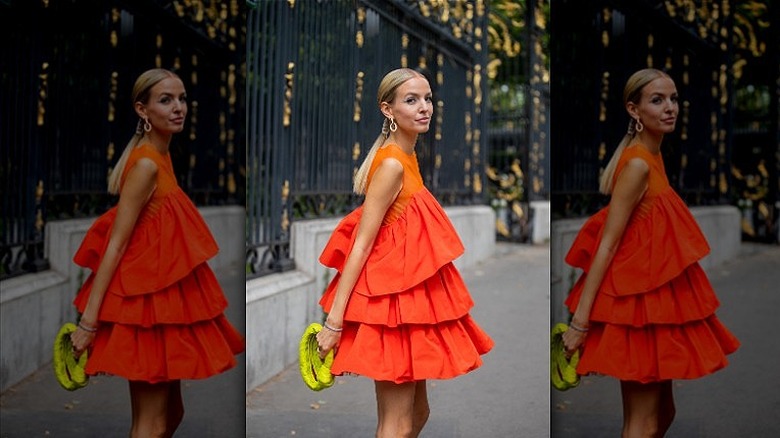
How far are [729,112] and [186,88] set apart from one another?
189 centimetres

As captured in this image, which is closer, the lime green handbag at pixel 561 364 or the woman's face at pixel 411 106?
the woman's face at pixel 411 106

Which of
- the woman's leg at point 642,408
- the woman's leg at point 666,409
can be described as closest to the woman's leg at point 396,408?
the woman's leg at point 642,408

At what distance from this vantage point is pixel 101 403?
110 inches

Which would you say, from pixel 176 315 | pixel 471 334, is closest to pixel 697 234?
pixel 471 334

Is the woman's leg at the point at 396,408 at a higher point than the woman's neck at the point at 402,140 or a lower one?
lower

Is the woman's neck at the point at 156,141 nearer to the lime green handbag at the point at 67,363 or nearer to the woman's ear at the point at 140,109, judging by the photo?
the woman's ear at the point at 140,109

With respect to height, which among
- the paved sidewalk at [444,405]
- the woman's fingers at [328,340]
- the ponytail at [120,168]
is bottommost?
the paved sidewalk at [444,405]

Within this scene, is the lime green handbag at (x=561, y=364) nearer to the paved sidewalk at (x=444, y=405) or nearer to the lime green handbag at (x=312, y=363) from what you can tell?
the paved sidewalk at (x=444, y=405)

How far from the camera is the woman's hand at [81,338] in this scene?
271cm

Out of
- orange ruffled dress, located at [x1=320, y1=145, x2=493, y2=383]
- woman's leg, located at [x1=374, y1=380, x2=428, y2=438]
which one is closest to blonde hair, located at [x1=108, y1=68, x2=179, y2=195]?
orange ruffled dress, located at [x1=320, y1=145, x2=493, y2=383]

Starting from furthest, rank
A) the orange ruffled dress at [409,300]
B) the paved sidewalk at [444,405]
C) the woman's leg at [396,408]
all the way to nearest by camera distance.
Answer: the paved sidewalk at [444,405], the woman's leg at [396,408], the orange ruffled dress at [409,300]

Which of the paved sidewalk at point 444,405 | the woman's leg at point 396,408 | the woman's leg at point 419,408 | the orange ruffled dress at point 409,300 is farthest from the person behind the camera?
the paved sidewalk at point 444,405

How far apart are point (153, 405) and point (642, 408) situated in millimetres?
1706

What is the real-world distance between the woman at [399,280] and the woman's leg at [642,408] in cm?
56
